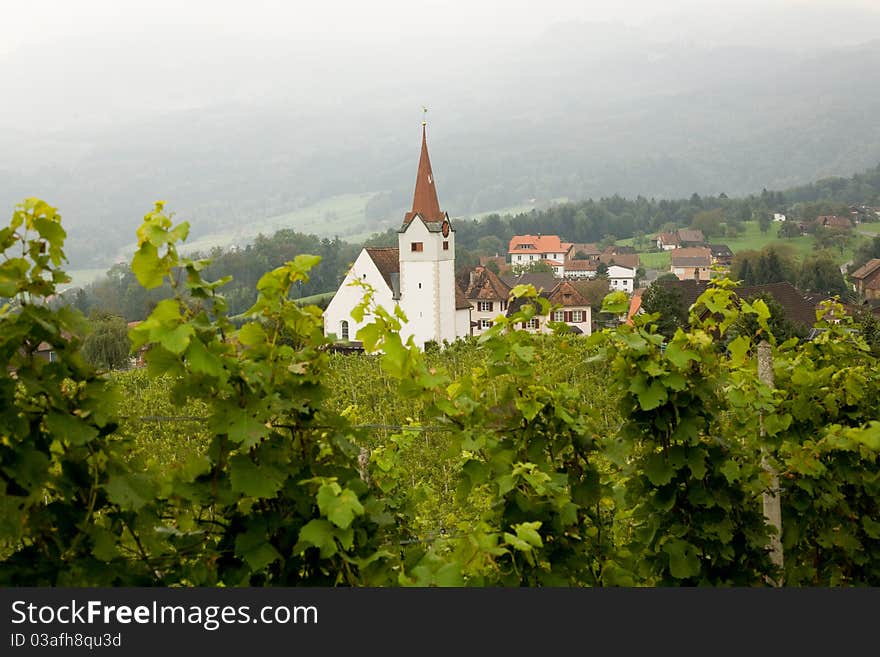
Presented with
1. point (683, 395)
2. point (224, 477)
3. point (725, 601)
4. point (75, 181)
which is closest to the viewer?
point (725, 601)

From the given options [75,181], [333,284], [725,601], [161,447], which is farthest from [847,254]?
[725,601]

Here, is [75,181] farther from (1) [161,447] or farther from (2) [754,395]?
(2) [754,395]

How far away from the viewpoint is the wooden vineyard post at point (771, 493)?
3.96 m

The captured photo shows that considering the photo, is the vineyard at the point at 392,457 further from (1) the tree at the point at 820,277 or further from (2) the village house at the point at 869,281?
(1) the tree at the point at 820,277

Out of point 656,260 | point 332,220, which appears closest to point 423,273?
point 656,260

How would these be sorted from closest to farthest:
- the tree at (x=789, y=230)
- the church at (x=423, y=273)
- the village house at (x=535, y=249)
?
the church at (x=423, y=273)
the village house at (x=535, y=249)
the tree at (x=789, y=230)

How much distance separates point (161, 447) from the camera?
12.7 m

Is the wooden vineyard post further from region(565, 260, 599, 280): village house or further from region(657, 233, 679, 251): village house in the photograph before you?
region(657, 233, 679, 251): village house

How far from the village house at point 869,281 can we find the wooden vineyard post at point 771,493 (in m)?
70.6

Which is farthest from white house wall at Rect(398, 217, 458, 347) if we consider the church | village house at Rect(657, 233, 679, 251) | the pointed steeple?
village house at Rect(657, 233, 679, 251)

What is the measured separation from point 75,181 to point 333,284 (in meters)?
24.7

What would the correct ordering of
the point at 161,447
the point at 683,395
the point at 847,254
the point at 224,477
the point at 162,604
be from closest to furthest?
the point at 162,604, the point at 224,477, the point at 683,395, the point at 161,447, the point at 847,254

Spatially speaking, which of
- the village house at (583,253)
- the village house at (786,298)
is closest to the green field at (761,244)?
the village house at (583,253)

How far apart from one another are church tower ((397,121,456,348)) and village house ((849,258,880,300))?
141 ft
